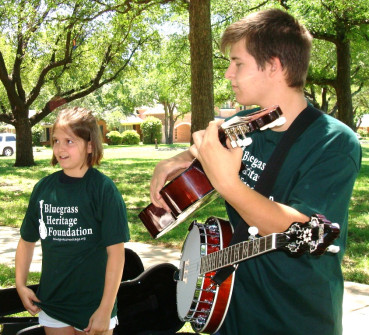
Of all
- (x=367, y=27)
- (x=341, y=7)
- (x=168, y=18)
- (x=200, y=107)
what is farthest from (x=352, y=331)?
(x=168, y=18)

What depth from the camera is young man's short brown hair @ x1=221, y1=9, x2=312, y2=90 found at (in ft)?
6.08

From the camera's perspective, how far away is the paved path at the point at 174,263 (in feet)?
13.6

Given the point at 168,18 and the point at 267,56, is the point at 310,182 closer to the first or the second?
the point at 267,56

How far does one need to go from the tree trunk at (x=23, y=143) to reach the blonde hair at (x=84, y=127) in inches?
734

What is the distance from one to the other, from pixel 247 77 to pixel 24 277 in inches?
68.2

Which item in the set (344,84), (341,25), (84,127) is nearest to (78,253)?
(84,127)

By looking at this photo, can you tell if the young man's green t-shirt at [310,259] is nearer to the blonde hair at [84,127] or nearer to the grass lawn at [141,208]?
the blonde hair at [84,127]

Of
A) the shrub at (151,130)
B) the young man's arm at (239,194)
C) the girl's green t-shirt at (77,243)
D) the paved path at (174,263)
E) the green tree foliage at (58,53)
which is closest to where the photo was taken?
the young man's arm at (239,194)

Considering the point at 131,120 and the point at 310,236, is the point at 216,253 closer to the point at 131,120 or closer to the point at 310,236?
the point at 310,236

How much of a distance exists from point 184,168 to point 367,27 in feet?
51.6

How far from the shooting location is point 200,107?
31.2ft

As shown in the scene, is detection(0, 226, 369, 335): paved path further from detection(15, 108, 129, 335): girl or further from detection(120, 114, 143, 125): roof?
detection(120, 114, 143, 125): roof

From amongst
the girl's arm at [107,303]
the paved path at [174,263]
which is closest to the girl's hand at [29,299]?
the girl's arm at [107,303]

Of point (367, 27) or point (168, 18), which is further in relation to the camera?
point (168, 18)
